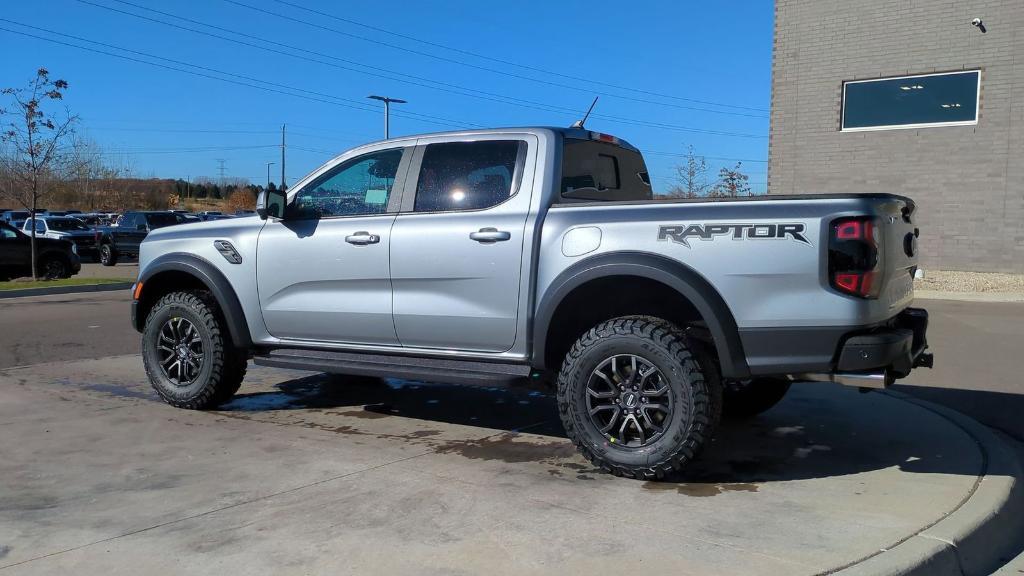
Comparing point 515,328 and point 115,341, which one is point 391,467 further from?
point 115,341

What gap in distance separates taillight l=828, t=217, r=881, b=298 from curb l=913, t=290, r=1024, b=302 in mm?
13212

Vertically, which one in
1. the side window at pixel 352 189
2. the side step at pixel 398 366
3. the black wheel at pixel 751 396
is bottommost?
the black wheel at pixel 751 396

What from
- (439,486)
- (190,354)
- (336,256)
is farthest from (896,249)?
(190,354)

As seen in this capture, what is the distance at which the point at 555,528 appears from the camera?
12.3 ft

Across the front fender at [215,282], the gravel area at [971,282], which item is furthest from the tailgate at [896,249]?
the gravel area at [971,282]

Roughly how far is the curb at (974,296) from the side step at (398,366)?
13.5 m

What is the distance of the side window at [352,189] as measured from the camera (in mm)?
5668

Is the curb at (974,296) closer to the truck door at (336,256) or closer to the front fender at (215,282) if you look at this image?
the truck door at (336,256)

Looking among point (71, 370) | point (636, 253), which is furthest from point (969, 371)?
point (71, 370)

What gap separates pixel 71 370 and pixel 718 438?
6071 millimetres

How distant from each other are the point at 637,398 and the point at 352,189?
101 inches

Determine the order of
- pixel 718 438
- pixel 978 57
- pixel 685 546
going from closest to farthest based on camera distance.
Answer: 1. pixel 685 546
2. pixel 718 438
3. pixel 978 57

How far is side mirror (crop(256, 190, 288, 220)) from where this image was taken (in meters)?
5.78

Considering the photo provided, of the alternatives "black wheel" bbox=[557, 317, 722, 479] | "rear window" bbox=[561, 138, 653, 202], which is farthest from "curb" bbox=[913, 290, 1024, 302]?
"black wheel" bbox=[557, 317, 722, 479]
